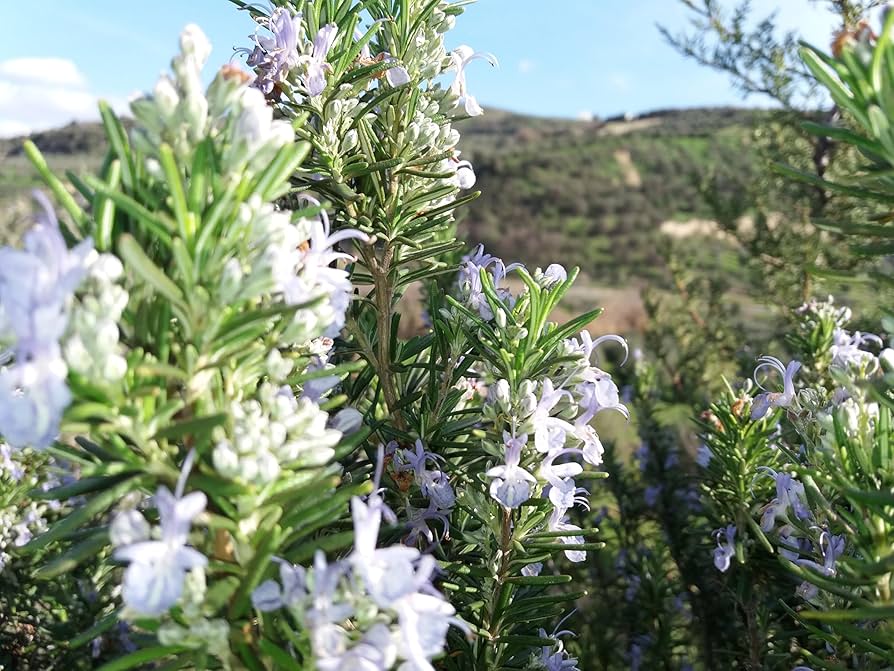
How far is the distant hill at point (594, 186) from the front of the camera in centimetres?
2375

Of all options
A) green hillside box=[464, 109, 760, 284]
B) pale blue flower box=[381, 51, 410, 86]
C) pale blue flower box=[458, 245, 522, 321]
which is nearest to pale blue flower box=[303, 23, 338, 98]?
pale blue flower box=[381, 51, 410, 86]

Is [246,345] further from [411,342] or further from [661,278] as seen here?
[661,278]

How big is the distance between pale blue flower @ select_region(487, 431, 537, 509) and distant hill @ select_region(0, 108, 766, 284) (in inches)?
816

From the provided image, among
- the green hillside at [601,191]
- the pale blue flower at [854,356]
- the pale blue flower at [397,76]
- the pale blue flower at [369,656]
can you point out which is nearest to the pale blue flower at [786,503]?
the pale blue flower at [854,356]

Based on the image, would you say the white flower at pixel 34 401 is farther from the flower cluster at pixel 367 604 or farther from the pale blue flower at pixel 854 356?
the pale blue flower at pixel 854 356

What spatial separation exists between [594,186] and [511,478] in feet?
105

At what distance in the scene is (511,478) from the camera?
103 centimetres

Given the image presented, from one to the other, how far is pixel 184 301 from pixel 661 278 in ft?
74.9

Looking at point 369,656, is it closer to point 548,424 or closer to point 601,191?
point 548,424

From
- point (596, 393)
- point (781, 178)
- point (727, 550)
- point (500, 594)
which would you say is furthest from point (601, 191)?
point (500, 594)

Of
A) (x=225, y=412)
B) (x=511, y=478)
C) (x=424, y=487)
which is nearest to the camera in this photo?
(x=225, y=412)

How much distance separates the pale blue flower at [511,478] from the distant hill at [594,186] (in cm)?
2072

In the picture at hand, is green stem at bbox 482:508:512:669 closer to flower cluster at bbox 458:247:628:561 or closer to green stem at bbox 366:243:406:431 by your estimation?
flower cluster at bbox 458:247:628:561

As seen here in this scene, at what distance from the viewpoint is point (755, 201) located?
4.84 metres
